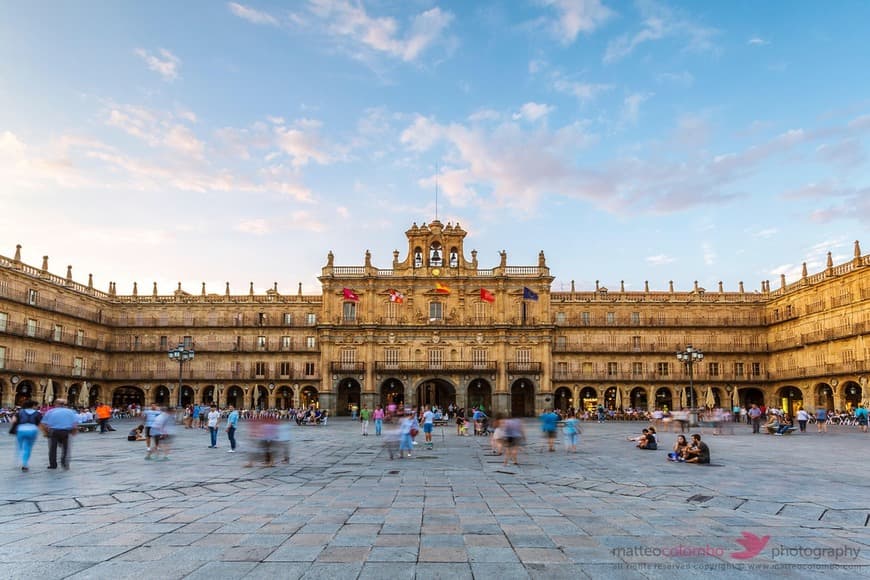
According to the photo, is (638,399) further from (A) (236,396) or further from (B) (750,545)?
(B) (750,545)

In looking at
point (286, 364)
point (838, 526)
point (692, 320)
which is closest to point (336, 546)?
point (838, 526)

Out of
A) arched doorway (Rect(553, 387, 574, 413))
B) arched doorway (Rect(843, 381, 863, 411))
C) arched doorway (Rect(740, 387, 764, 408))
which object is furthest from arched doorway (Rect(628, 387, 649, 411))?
arched doorway (Rect(843, 381, 863, 411))

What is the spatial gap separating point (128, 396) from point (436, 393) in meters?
28.0

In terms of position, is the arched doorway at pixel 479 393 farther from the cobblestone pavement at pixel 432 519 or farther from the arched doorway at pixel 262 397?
the cobblestone pavement at pixel 432 519

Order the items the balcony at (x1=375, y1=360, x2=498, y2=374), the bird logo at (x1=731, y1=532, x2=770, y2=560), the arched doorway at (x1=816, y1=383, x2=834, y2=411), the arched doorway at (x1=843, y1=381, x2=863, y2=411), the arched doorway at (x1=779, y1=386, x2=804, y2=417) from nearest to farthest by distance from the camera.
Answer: the bird logo at (x1=731, y1=532, x2=770, y2=560) < the arched doorway at (x1=843, y1=381, x2=863, y2=411) < the arched doorway at (x1=816, y1=383, x2=834, y2=411) < the balcony at (x1=375, y1=360, x2=498, y2=374) < the arched doorway at (x1=779, y1=386, x2=804, y2=417)

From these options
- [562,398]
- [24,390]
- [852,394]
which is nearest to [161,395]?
[24,390]

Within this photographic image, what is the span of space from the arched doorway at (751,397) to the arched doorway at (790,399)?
2364 millimetres

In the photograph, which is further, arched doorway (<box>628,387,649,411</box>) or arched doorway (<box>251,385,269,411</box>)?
arched doorway (<box>628,387,649,411</box>)

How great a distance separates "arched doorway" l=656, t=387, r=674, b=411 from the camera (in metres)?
56.0

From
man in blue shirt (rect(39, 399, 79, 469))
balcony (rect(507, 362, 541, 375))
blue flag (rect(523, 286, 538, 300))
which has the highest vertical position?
blue flag (rect(523, 286, 538, 300))

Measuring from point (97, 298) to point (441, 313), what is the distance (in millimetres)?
29625

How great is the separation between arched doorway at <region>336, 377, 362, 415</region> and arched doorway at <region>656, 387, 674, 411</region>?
86.0 feet

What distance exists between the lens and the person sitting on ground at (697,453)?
15.7m

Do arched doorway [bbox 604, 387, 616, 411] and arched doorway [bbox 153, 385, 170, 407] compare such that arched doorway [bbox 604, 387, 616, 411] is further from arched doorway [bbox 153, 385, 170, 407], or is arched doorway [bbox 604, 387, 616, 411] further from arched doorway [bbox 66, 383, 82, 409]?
arched doorway [bbox 66, 383, 82, 409]
